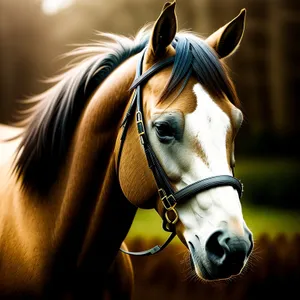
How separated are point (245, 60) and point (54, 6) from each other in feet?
7.83

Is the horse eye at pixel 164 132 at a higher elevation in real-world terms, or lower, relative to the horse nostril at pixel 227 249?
higher

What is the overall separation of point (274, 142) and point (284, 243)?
7.67 feet

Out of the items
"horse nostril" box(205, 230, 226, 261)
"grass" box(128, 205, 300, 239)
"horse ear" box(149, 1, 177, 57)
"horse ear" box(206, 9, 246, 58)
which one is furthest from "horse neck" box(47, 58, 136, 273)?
"grass" box(128, 205, 300, 239)

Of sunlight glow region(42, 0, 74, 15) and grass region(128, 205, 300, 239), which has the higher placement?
sunlight glow region(42, 0, 74, 15)

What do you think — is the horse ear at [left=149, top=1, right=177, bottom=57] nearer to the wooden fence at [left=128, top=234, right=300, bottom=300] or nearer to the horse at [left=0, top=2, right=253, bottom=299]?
the horse at [left=0, top=2, right=253, bottom=299]

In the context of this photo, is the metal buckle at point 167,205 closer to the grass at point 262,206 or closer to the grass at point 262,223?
the grass at point 262,223

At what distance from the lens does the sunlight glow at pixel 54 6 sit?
5840 mm

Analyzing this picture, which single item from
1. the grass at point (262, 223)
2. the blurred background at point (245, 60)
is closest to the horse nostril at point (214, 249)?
the grass at point (262, 223)

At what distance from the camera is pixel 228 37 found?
1.67 metres

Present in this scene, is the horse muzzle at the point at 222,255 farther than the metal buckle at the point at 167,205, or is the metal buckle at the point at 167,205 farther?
the metal buckle at the point at 167,205

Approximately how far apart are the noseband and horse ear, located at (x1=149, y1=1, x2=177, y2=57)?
0.04 metres

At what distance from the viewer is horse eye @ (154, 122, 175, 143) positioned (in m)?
1.43

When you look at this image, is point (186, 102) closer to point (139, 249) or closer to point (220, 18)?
point (139, 249)

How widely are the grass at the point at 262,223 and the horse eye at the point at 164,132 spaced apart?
3173 millimetres
